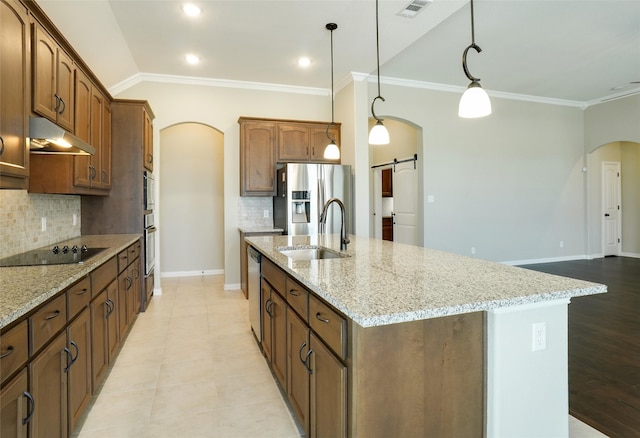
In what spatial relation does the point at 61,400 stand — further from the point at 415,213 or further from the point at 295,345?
the point at 415,213

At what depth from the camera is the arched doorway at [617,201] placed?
7332 millimetres

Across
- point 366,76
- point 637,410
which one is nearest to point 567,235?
point 366,76

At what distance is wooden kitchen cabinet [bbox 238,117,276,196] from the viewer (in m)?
5.00

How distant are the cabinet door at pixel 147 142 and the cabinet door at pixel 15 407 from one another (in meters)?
3.30

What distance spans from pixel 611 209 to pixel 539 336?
816cm

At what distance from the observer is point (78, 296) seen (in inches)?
75.0

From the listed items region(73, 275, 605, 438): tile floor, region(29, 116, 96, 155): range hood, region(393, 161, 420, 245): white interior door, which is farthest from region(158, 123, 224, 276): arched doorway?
region(29, 116, 96, 155): range hood

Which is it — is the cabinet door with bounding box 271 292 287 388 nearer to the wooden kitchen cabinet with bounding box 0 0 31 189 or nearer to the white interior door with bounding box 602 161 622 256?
the wooden kitchen cabinet with bounding box 0 0 31 189

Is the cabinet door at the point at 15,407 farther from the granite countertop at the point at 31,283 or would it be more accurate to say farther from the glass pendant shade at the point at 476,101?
the glass pendant shade at the point at 476,101

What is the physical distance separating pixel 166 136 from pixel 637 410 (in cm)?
Answer: 648

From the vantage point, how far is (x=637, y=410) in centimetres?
209

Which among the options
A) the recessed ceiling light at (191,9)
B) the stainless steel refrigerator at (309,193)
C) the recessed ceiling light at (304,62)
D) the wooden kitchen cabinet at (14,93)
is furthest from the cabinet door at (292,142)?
the wooden kitchen cabinet at (14,93)

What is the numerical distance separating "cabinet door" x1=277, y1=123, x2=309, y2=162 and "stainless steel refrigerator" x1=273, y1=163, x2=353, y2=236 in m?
0.36

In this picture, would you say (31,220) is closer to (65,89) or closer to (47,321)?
(65,89)
